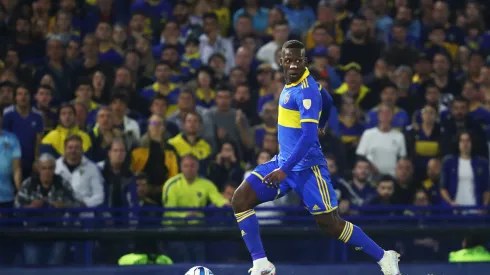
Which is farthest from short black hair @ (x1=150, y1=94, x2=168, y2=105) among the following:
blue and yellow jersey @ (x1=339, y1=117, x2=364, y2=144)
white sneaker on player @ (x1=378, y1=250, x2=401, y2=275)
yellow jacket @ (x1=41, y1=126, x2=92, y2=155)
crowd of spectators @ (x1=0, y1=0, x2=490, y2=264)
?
white sneaker on player @ (x1=378, y1=250, x2=401, y2=275)

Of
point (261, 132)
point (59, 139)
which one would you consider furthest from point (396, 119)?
point (59, 139)

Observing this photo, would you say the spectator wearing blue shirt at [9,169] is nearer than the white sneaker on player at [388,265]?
No

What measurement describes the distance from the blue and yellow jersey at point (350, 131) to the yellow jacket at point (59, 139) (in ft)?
10.3

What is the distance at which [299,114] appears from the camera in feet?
27.6

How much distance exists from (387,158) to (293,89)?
4.50m

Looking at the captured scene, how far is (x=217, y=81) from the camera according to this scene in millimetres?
13898

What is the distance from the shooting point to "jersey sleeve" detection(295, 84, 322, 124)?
8.23 metres

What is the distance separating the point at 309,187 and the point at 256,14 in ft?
24.0

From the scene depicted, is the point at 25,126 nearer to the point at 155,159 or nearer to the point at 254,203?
the point at 155,159

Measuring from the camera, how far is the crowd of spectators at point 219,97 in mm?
11734

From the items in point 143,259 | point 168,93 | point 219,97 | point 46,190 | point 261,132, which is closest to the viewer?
point 143,259

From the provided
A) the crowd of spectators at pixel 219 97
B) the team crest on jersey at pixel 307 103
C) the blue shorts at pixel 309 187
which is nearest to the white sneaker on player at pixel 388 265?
the blue shorts at pixel 309 187

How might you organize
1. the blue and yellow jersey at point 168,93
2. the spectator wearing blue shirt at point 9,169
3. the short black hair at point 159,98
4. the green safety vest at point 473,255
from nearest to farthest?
1. the green safety vest at point 473,255
2. the spectator wearing blue shirt at point 9,169
3. the short black hair at point 159,98
4. the blue and yellow jersey at point 168,93

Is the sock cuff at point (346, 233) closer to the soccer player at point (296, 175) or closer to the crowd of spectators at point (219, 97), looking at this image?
the soccer player at point (296, 175)
